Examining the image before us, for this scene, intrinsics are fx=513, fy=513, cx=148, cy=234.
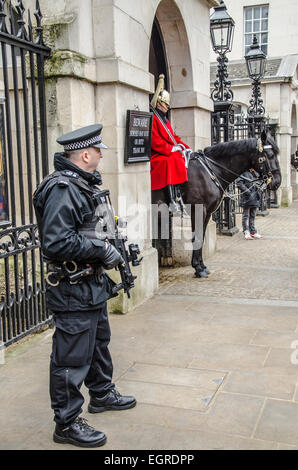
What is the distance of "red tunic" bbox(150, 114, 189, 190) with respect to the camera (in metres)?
7.38

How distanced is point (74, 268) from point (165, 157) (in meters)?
4.62

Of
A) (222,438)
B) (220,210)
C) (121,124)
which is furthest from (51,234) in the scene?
(220,210)

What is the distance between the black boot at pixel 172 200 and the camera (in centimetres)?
755

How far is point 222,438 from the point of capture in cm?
326

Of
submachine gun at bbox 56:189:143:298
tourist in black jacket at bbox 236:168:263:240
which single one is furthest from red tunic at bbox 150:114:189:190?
submachine gun at bbox 56:189:143:298

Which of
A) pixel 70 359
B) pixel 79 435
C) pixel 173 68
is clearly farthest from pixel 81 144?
pixel 173 68

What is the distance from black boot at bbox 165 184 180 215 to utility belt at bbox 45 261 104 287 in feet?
14.7

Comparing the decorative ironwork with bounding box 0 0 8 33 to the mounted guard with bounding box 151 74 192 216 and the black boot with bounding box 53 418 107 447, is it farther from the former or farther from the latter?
the black boot with bounding box 53 418 107 447

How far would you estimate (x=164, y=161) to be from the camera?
748cm

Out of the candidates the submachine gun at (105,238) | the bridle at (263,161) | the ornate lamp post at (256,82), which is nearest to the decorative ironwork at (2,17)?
the submachine gun at (105,238)

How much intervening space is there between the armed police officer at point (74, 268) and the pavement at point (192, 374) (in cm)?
28

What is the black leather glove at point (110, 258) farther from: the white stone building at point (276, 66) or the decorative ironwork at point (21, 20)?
the white stone building at point (276, 66)

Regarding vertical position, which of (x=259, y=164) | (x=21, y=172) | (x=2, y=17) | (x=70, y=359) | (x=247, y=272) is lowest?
(x=247, y=272)

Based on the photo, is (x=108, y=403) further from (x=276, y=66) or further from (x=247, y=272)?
(x=276, y=66)
